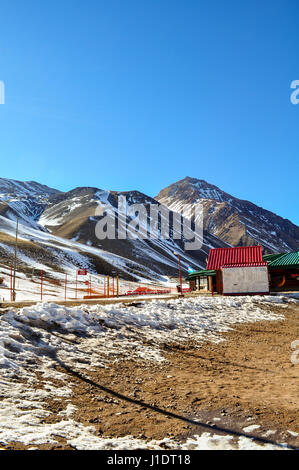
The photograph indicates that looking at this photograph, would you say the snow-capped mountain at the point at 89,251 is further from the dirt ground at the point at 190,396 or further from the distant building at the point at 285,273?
the dirt ground at the point at 190,396

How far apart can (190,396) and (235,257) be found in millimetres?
35290

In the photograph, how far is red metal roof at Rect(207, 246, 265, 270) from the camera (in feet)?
133

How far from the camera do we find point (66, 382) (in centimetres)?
766

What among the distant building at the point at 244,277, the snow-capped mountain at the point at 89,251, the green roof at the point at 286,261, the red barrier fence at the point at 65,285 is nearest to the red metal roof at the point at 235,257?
the distant building at the point at 244,277

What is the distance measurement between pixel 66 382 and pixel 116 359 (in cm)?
247

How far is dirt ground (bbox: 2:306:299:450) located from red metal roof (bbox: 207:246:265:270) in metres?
28.9

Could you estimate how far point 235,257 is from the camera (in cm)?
4138

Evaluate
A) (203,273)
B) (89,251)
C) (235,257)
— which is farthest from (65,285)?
(89,251)

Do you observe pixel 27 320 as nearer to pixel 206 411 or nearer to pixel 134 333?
pixel 134 333

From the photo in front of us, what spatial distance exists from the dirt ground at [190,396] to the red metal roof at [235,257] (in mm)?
28940

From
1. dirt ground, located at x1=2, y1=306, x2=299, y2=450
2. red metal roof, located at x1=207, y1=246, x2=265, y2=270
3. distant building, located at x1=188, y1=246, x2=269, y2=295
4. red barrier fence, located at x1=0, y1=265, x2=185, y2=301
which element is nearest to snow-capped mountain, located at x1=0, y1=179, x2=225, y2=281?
red barrier fence, located at x1=0, y1=265, x2=185, y2=301

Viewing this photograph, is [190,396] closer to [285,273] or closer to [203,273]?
[285,273]

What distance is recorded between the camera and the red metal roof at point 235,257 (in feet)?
133
